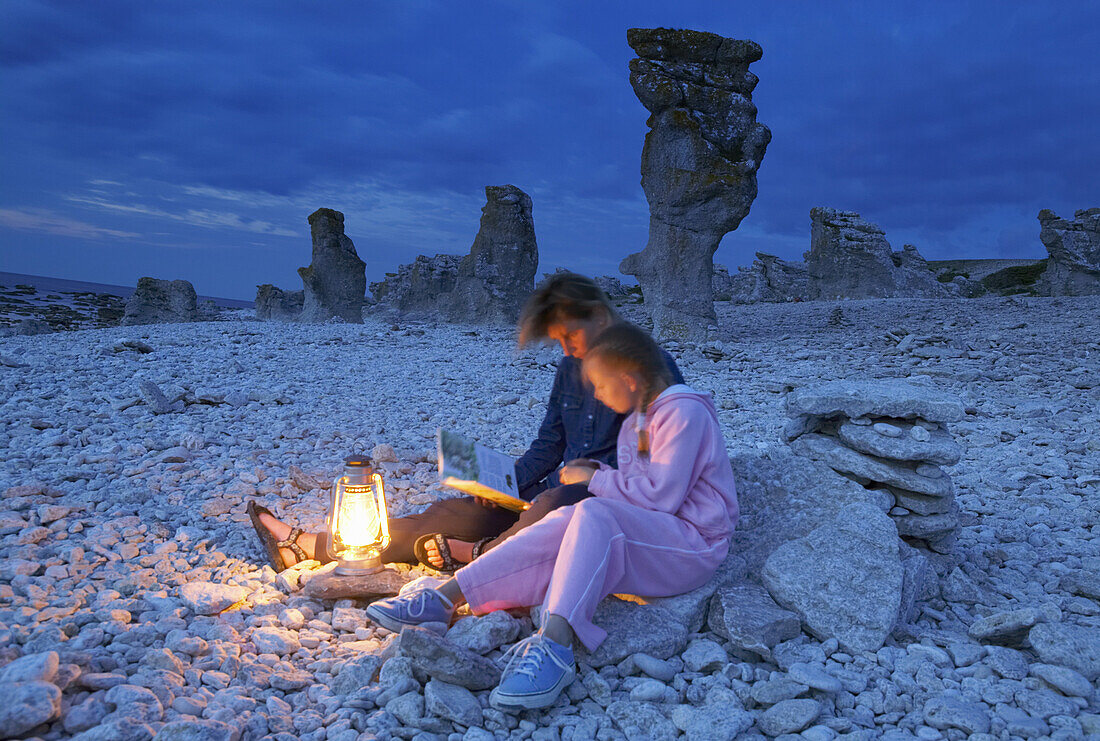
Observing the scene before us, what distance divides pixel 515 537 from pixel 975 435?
5.14 meters

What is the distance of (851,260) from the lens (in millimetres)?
21391

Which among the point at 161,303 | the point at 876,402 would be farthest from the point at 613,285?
the point at 876,402

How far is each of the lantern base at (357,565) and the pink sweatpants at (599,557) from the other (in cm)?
66

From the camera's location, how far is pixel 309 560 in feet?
12.4

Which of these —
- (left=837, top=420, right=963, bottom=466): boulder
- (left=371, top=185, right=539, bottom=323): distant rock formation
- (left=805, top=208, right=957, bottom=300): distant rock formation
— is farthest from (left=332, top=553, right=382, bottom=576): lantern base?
(left=805, top=208, right=957, bottom=300): distant rock formation

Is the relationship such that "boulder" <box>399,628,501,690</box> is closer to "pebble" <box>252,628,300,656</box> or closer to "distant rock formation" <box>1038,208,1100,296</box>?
"pebble" <box>252,628,300,656</box>

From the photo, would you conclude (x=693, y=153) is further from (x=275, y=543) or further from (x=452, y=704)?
(x=452, y=704)

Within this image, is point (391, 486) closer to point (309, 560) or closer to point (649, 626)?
point (309, 560)

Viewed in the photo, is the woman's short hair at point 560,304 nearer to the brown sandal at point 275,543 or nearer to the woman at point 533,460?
the woman at point 533,460

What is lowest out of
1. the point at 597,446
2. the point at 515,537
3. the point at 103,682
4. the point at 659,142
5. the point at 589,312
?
the point at 103,682

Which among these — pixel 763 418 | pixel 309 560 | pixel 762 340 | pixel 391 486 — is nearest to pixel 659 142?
pixel 762 340

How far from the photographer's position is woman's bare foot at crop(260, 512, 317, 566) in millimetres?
3705

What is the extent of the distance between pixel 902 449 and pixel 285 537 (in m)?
3.25

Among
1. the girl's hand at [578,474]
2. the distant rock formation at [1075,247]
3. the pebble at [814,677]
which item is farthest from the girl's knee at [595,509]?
the distant rock formation at [1075,247]
